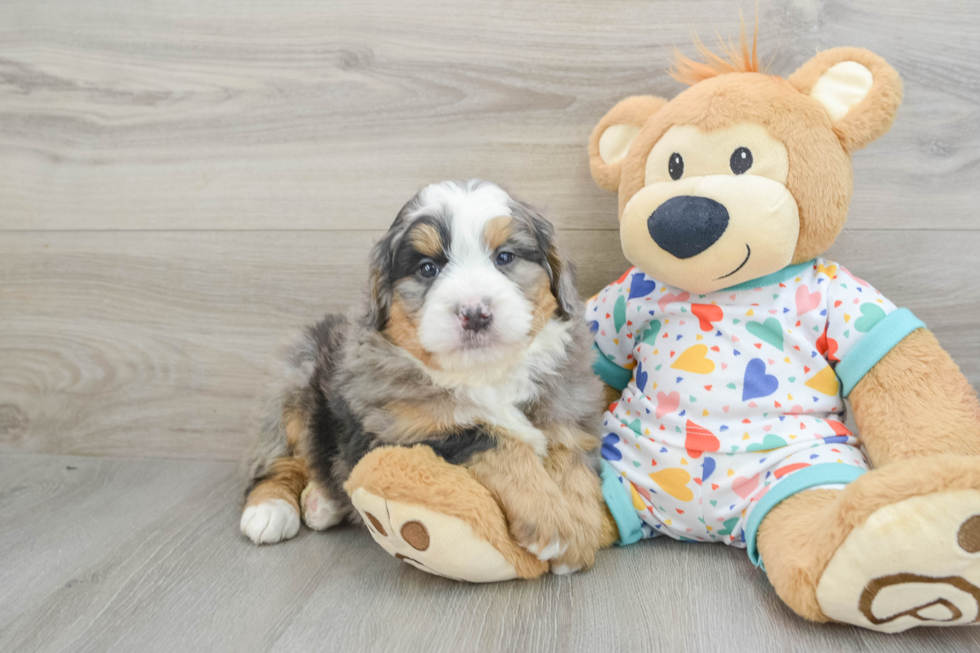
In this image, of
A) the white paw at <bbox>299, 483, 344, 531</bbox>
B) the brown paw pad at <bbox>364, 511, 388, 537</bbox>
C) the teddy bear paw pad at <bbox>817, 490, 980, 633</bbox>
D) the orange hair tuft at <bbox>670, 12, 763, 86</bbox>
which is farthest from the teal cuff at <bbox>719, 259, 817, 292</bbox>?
the white paw at <bbox>299, 483, 344, 531</bbox>

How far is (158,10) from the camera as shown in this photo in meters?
1.99

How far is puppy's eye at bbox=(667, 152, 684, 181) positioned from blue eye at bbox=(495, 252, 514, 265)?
39 centimetres

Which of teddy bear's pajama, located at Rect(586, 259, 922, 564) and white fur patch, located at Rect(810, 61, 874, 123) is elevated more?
white fur patch, located at Rect(810, 61, 874, 123)

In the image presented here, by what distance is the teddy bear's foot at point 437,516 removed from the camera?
1265 millimetres

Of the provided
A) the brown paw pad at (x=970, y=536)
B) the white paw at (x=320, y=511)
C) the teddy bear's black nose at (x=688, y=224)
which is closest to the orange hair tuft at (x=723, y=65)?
the teddy bear's black nose at (x=688, y=224)

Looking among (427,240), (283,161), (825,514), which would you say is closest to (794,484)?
(825,514)

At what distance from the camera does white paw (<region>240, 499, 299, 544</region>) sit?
5.32 feet

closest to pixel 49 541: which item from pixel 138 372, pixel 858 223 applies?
pixel 138 372

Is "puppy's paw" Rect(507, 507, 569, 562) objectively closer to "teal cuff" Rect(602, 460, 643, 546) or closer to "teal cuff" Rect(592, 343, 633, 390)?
"teal cuff" Rect(602, 460, 643, 546)

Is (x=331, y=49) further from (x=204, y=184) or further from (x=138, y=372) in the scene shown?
(x=138, y=372)

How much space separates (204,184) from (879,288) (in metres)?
1.94

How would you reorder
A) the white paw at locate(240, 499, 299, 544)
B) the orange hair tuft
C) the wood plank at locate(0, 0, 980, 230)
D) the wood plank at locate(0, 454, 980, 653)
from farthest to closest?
the wood plank at locate(0, 0, 980, 230), the white paw at locate(240, 499, 299, 544), the orange hair tuft, the wood plank at locate(0, 454, 980, 653)

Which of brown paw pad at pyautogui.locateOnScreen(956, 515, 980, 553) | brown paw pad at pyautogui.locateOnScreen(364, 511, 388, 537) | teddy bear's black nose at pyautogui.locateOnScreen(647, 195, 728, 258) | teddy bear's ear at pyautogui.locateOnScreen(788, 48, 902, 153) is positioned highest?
teddy bear's ear at pyautogui.locateOnScreen(788, 48, 902, 153)

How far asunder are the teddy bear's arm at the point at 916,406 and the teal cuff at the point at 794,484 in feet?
0.30
